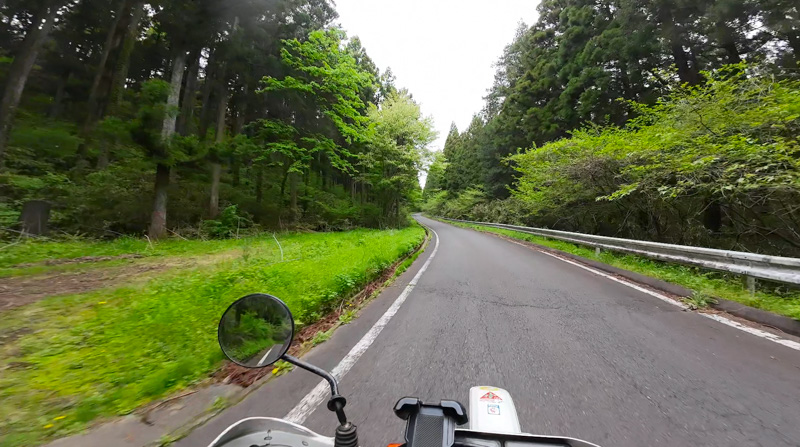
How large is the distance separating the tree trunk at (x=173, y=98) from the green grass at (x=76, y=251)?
11.1 ft

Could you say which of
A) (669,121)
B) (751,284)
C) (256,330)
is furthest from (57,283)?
(669,121)

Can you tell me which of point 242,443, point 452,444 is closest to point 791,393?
point 452,444

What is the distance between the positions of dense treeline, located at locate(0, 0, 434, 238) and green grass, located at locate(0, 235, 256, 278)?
4.88 ft

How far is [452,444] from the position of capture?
1.12m

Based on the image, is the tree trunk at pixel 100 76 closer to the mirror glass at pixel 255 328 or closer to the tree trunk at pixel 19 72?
the tree trunk at pixel 19 72

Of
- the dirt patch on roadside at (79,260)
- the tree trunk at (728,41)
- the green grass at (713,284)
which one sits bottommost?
the dirt patch on roadside at (79,260)

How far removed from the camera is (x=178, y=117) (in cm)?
1520

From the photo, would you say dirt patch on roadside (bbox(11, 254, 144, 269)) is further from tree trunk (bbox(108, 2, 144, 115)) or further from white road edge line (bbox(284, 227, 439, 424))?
tree trunk (bbox(108, 2, 144, 115))

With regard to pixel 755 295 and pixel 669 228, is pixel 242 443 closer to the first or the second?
pixel 755 295

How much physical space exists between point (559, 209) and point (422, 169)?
1078 cm

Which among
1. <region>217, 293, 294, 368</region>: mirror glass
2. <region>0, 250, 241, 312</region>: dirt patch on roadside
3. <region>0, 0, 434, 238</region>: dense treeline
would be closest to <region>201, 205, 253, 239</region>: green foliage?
<region>0, 0, 434, 238</region>: dense treeline

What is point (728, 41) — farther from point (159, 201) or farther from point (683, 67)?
point (159, 201)

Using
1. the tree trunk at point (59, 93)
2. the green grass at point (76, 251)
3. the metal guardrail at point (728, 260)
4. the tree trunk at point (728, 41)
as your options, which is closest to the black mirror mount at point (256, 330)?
the metal guardrail at point (728, 260)

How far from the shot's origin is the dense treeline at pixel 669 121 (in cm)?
672
